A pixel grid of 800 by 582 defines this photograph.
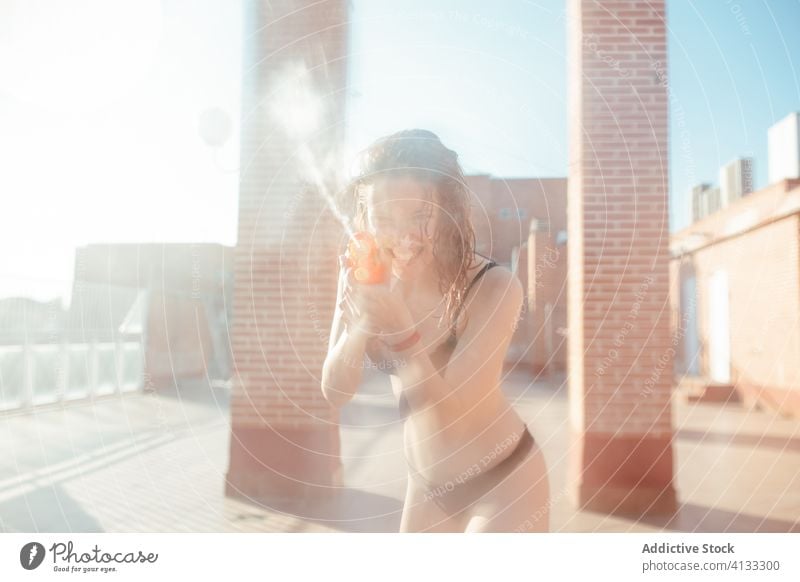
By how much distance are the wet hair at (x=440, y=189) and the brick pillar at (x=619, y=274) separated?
0.58 meters

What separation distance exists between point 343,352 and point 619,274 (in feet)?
3.56

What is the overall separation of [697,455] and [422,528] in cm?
116

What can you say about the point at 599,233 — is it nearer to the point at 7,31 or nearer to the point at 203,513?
the point at 203,513

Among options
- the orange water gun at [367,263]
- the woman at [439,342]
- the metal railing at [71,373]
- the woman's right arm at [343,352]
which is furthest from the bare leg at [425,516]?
the metal railing at [71,373]

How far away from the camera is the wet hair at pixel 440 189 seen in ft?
4.43

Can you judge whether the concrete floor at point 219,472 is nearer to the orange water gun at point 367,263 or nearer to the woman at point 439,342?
the woman at point 439,342

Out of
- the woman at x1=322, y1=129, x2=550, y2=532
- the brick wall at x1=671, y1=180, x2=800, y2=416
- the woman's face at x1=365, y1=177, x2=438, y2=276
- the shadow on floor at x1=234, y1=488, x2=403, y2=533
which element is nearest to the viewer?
the woman at x1=322, y1=129, x2=550, y2=532

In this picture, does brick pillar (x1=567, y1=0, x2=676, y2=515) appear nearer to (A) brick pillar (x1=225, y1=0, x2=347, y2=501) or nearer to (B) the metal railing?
(A) brick pillar (x1=225, y1=0, x2=347, y2=501)

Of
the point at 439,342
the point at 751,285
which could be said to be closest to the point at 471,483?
the point at 439,342

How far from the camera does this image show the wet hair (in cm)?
135

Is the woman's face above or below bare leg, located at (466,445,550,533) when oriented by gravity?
above

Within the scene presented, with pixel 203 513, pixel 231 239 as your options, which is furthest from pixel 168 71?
pixel 203 513

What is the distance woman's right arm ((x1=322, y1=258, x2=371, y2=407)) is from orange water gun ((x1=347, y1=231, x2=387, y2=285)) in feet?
0.11

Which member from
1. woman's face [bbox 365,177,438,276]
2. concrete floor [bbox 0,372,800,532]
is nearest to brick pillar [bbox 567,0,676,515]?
concrete floor [bbox 0,372,800,532]
